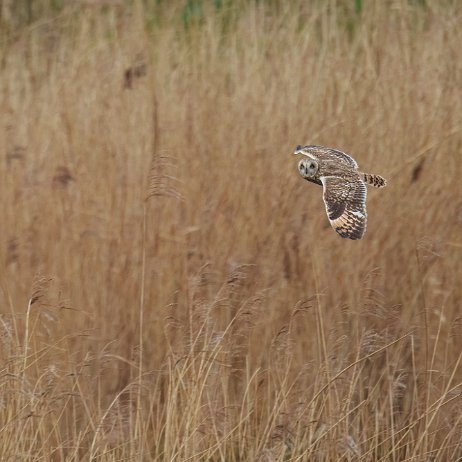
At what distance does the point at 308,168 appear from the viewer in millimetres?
2486

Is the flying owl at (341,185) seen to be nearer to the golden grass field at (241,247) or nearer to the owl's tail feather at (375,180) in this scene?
the owl's tail feather at (375,180)

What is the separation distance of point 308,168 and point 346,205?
204mm

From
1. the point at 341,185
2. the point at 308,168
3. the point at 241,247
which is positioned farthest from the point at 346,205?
the point at 241,247

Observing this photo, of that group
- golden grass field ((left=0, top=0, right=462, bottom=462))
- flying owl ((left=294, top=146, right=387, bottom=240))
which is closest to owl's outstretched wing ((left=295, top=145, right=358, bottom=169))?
flying owl ((left=294, top=146, right=387, bottom=240))

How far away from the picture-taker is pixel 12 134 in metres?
4.30

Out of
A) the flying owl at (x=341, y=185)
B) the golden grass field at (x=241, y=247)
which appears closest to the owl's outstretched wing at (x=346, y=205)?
the flying owl at (x=341, y=185)

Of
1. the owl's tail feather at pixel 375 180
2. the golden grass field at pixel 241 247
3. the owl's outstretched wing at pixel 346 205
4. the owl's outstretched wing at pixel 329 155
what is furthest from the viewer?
the golden grass field at pixel 241 247

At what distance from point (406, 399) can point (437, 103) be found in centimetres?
101

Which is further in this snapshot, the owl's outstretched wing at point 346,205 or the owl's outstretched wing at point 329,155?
the owl's outstretched wing at point 329,155

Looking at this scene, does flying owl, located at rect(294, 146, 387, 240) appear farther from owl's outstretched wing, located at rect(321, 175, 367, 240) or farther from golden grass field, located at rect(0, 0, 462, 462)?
golden grass field, located at rect(0, 0, 462, 462)

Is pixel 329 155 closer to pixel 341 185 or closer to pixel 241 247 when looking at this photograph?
pixel 341 185

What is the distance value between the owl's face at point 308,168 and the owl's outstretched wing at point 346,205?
4 centimetres

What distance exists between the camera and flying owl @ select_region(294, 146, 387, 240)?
2.26 metres

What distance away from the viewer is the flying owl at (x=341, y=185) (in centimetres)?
226
